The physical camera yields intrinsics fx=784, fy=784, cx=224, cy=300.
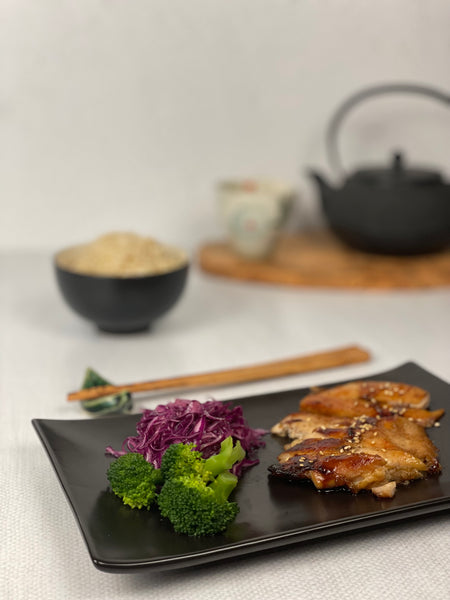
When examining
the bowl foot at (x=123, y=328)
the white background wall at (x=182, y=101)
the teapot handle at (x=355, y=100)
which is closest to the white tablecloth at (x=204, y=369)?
the bowl foot at (x=123, y=328)

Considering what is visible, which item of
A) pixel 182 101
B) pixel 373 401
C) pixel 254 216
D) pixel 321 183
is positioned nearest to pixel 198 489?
pixel 373 401

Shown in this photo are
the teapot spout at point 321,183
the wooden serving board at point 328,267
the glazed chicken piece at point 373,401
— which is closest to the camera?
the glazed chicken piece at point 373,401

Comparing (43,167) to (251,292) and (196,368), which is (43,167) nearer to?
(251,292)

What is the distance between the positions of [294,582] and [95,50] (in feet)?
6.10

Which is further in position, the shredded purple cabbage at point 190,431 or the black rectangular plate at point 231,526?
the shredded purple cabbage at point 190,431

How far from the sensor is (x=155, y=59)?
2414 mm

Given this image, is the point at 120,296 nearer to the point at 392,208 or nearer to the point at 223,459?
Result: the point at 223,459

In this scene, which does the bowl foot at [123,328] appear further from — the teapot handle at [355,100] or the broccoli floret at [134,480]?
the teapot handle at [355,100]

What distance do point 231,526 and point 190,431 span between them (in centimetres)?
21

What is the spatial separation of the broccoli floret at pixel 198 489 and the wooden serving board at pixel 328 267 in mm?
1209

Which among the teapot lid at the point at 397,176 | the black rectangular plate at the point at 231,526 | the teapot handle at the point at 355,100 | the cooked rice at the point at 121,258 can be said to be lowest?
the black rectangular plate at the point at 231,526

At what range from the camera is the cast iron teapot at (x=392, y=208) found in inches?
87.7

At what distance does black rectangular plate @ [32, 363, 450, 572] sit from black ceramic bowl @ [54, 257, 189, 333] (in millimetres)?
530

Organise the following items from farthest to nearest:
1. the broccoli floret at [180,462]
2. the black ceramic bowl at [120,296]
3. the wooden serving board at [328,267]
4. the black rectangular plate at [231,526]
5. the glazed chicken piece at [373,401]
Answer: the wooden serving board at [328,267] → the black ceramic bowl at [120,296] → the glazed chicken piece at [373,401] → the broccoli floret at [180,462] → the black rectangular plate at [231,526]
